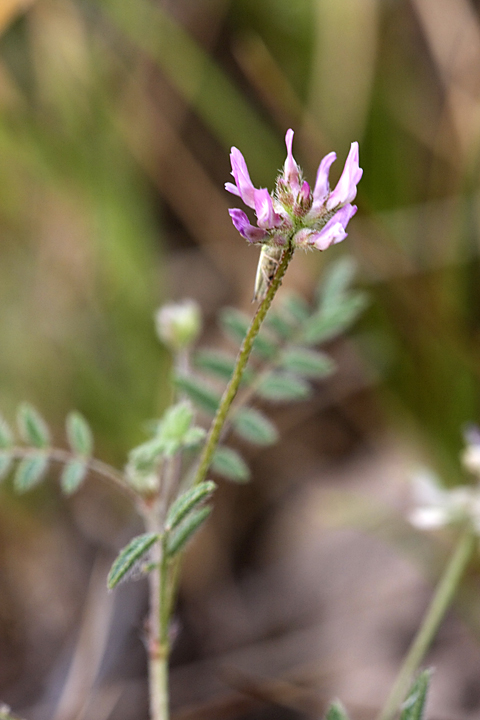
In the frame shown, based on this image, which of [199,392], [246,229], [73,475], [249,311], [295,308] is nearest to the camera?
[246,229]

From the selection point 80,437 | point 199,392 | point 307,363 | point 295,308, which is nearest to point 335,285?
point 295,308

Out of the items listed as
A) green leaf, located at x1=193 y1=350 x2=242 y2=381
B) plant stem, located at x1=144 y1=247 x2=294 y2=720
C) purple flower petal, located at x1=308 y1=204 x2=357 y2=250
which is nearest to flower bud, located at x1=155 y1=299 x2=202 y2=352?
green leaf, located at x1=193 y1=350 x2=242 y2=381

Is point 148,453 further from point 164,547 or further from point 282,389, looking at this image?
point 282,389

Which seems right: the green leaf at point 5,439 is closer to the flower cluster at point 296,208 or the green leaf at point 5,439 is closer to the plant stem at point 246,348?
the plant stem at point 246,348

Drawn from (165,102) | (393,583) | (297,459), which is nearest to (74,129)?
(165,102)

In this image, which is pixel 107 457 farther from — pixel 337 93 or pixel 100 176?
pixel 337 93

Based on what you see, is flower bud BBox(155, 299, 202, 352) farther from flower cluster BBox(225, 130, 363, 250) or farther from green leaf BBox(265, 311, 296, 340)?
flower cluster BBox(225, 130, 363, 250)
